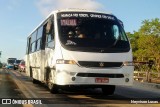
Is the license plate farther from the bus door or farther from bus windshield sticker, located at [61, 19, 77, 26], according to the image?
bus windshield sticker, located at [61, 19, 77, 26]

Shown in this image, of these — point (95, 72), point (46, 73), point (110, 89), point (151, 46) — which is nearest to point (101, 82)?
point (95, 72)

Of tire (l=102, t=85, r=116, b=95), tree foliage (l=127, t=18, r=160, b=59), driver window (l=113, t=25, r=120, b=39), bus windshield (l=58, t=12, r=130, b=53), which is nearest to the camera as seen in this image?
bus windshield (l=58, t=12, r=130, b=53)

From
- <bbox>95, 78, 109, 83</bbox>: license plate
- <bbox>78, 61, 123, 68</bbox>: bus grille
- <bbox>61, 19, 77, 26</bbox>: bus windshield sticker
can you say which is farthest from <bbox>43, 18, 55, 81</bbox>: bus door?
<bbox>95, 78, 109, 83</bbox>: license plate

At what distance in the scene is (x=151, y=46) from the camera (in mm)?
74688

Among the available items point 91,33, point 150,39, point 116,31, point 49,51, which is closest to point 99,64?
point 91,33

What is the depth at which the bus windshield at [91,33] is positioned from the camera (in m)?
12.8

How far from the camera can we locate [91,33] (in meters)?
13.2

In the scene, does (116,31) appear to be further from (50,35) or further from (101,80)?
(50,35)

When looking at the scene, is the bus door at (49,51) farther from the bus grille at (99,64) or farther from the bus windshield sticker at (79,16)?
the bus grille at (99,64)

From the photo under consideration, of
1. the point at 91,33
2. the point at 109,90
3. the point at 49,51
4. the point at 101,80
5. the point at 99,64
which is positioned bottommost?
the point at 109,90

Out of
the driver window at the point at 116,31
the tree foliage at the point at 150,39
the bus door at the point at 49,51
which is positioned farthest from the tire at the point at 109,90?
the tree foliage at the point at 150,39

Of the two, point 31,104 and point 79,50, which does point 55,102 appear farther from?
point 79,50

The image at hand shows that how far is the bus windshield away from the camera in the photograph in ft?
41.9

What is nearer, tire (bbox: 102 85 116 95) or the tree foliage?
tire (bbox: 102 85 116 95)
